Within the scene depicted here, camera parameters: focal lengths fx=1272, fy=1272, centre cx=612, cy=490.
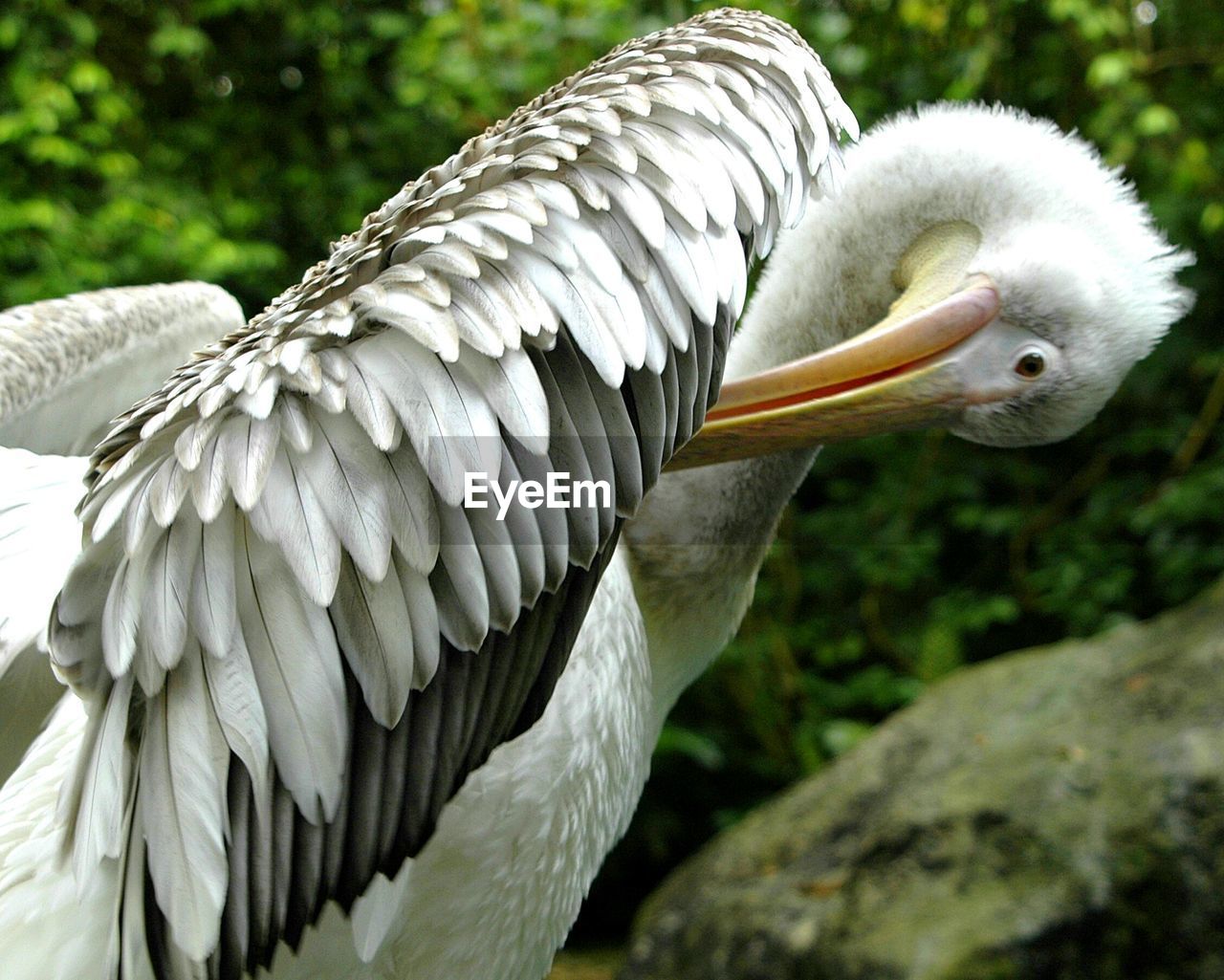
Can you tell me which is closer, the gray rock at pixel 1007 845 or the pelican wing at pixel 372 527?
the pelican wing at pixel 372 527

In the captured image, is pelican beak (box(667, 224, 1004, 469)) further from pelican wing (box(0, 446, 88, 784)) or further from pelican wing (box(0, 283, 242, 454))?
pelican wing (box(0, 283, 242, 454))

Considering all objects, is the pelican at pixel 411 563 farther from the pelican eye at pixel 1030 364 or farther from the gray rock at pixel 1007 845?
the gray rock at pixel 1007 845

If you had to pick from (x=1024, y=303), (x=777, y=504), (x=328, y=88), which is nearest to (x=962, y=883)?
(x=777, y=504)

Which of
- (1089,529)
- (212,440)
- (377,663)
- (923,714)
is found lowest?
(1089,529)

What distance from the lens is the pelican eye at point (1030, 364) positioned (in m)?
1.80

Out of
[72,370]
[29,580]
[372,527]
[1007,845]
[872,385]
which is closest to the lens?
[372,527]

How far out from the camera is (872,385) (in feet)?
5.68

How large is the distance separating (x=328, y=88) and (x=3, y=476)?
12.6ft

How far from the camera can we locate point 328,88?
16.9 ft

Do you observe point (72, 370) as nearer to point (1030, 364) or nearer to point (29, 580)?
point (29, 580)

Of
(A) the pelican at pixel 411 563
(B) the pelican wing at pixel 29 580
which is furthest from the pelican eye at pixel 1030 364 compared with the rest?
(B) the pelican wing at pixel 29 580

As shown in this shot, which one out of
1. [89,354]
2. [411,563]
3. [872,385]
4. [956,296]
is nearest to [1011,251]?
[956,296]

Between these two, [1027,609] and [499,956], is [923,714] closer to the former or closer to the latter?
[1027,609]

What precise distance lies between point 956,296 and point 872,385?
7.6 inches
